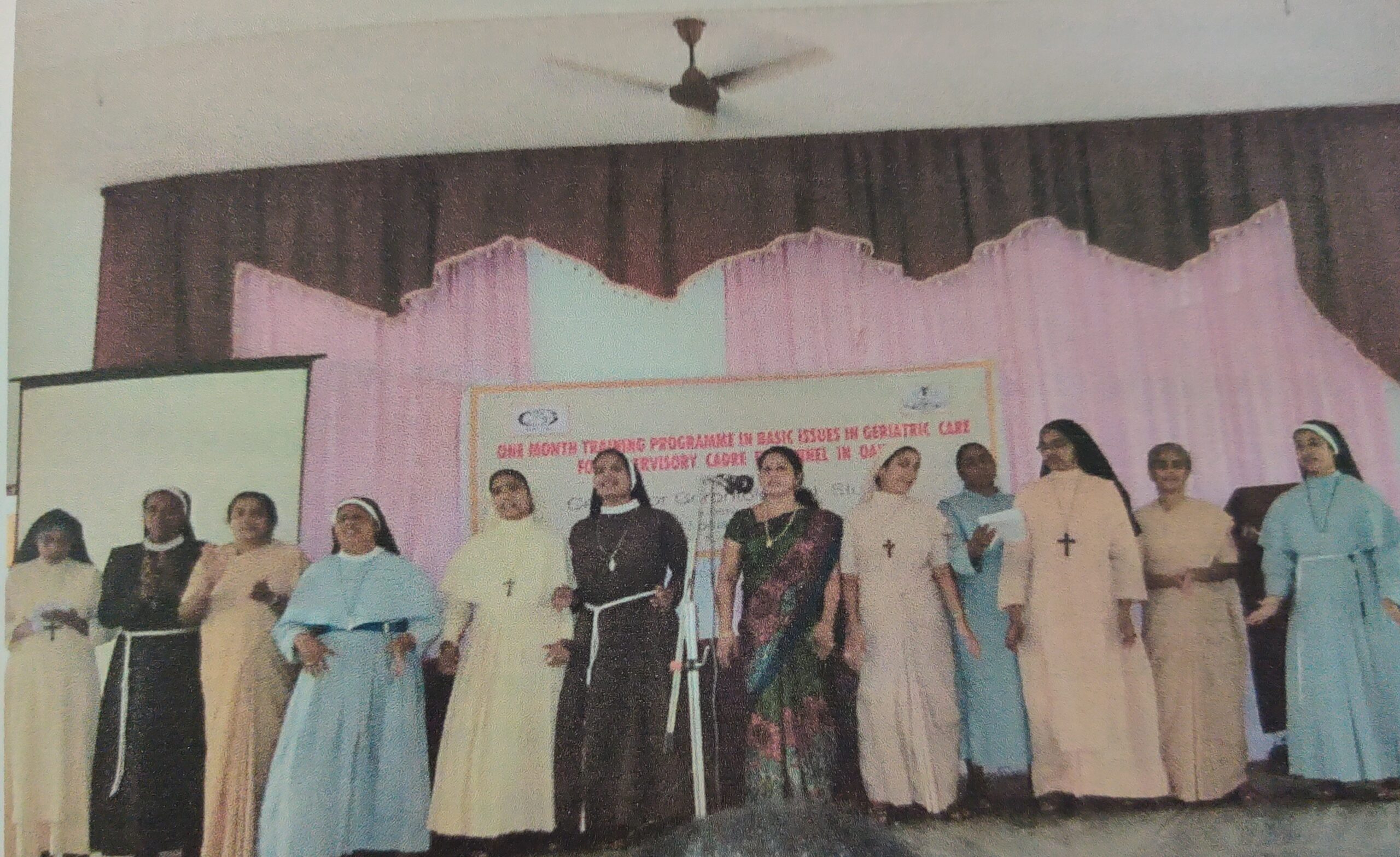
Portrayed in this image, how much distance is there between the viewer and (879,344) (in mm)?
2434

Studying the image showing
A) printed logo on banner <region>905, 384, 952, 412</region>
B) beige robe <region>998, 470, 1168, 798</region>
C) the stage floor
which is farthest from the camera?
printed logo on banner <region>905, 384, 952, 412</region>

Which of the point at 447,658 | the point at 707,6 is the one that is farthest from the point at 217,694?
the point at 707,6

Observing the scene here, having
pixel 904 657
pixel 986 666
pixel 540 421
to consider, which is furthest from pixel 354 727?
pixel 986 666

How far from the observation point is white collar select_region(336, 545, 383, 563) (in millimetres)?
2361

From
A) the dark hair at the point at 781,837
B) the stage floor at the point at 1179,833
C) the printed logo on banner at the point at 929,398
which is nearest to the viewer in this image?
the dark hair at the point at 781,837

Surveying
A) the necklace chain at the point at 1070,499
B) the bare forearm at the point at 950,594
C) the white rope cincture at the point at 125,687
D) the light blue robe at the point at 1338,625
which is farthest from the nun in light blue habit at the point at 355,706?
the light blue robe at the point at 1338,625

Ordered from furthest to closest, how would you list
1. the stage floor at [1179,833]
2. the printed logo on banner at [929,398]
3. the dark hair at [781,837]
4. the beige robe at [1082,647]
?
the printed logo on banner at [929,398]
the beige robe at [1082,647]
the stage floor at [1179,833]
the dark hair at [781,837]

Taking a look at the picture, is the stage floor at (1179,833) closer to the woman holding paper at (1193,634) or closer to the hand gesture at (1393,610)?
the woman holding paper at (1193,634)

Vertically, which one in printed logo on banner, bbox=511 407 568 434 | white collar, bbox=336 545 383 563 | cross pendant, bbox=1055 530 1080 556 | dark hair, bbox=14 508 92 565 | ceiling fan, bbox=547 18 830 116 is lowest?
cross pendant, bbox=1055 530 1080 556

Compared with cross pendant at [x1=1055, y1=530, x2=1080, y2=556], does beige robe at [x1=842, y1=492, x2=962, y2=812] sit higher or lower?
lower

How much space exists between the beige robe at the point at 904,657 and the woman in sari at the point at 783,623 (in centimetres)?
9

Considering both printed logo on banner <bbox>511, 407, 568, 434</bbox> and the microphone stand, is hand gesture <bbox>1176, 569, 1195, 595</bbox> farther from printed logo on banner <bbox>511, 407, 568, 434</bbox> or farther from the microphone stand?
printed logo on banner <bbox>511, 407, 568, 434</bbox>

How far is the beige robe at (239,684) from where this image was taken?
224 cm

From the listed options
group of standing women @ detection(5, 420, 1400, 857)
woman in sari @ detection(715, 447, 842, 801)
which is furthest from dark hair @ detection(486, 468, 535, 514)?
woman in sari @ detection(715, 447, 842, 801)
